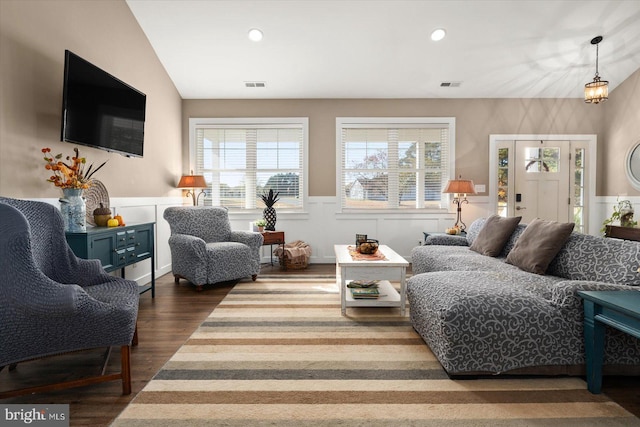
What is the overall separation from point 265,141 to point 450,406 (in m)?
4.41

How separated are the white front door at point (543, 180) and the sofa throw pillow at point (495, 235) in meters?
2.03

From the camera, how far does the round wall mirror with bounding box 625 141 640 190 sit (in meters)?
4.57

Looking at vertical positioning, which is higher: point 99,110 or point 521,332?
point 99,110

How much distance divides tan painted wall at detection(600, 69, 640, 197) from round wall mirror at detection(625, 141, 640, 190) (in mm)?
58

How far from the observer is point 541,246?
8.46 feet

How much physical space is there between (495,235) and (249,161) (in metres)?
3.59

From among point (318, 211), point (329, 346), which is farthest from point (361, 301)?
point (318, 211)

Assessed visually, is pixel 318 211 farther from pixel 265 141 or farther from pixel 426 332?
pixel 426 332

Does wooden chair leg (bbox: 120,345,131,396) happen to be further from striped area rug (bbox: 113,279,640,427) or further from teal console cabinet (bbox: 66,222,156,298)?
teal console cabinet (bbox: 66,222,156,298)

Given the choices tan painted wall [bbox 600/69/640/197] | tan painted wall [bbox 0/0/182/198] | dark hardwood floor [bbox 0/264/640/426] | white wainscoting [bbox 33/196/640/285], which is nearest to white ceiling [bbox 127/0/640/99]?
tan painted wall [bbox 600/69/640/197]

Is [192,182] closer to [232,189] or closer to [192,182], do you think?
[192,182]

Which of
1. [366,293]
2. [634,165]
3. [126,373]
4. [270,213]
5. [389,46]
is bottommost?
[126,373]

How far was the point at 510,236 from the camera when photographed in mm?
3291

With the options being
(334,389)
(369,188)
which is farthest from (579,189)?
(334,389)
